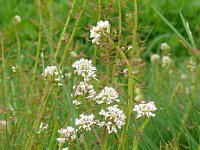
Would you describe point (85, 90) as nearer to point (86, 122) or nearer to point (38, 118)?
point (86, 122)

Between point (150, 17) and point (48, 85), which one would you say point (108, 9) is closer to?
point (48, 85)

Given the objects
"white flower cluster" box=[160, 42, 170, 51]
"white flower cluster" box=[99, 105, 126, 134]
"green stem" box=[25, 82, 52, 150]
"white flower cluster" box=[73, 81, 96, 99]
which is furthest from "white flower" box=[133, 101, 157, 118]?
"white flower cluster" box=[160, 42, 170, 51]

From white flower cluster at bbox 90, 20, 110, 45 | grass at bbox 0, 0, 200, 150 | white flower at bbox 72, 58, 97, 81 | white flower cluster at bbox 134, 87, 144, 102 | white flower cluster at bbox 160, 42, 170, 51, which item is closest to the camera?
white flower cluster at bbox 90, 20, 110, 45

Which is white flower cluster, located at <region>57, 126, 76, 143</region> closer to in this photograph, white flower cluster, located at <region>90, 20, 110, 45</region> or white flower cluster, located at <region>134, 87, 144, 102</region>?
white flower cluster, located at <region>90, 20, 110, 45</region>

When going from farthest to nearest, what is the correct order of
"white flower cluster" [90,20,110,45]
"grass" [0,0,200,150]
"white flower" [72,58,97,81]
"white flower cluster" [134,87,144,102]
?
1. "white flower cluster" [134,87,144,102]
2. "grass" [0,0,200,150]
3. "white flower" [72,58,97,81]
4. "white flower cluster" [90,20,110,45]

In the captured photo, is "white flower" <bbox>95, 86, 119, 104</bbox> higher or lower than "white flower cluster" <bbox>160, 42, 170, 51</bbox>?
lower

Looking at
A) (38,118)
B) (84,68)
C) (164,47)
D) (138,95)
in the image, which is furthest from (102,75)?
(164,47)

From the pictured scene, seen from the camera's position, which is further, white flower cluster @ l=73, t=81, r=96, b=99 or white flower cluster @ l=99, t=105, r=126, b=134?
white flower cluster @ l=73, t=81, r=96, b=99

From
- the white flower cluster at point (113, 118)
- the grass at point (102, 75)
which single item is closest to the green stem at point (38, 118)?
the grass at point (102, 75)
